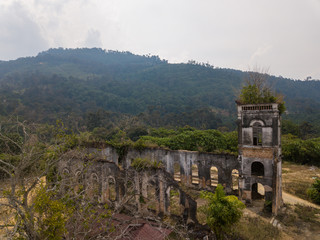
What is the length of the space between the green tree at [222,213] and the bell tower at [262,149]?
16.7ft

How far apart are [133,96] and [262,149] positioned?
8234 centimetres

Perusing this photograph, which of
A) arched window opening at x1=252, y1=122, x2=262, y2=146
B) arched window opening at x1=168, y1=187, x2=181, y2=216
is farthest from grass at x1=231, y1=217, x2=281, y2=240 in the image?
arched window opening at x1=252, y1=122, x2=262, y2=146

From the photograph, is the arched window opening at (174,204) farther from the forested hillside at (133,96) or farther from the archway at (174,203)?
the forested hillside at (133,96)

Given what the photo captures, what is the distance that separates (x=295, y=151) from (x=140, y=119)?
125ft

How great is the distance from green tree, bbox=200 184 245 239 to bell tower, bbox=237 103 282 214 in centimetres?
509

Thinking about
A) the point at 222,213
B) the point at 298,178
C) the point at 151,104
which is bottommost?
the point at 298,178

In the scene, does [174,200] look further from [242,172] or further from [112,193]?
[242,172]

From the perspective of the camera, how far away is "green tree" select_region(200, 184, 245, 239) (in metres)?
9.70

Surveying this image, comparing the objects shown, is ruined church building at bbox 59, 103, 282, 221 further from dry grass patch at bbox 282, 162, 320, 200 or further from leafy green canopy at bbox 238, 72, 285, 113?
dry grass patch at bbox 282, 162, 320, 200

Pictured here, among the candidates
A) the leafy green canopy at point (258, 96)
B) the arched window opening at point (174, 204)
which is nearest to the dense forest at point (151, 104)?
the leafy green canopy at point (258, 96)

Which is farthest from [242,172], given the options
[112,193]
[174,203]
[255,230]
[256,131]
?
[112,193]

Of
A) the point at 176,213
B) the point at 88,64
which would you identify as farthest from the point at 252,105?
the point at 88,64

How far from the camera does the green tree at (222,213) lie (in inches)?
382

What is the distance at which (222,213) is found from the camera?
9664 millimetres
